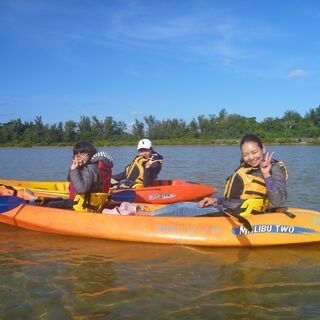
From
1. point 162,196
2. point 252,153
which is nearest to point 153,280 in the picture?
point 252,153

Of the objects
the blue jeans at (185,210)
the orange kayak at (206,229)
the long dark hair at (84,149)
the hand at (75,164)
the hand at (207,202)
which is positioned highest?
the long dark hair at (84,149)

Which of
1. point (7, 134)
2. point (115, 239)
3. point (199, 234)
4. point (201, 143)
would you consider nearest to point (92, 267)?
point (115, 239)

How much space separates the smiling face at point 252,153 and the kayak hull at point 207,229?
2.30ft

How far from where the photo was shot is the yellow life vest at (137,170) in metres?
8.34

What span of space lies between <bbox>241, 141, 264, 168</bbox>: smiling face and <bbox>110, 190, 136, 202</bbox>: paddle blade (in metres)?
2.95

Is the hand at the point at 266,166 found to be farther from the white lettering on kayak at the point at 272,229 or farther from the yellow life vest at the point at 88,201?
the yellow life vest at the point at 88,201

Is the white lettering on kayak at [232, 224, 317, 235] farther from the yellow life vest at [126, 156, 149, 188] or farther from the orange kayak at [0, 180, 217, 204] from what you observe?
the yellow life vest at [126, 156, 149, 188]

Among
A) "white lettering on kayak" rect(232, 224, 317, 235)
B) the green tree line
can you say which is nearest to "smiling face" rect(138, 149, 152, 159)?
"white lettering on kayak" rect(232, 224, 317, 235)

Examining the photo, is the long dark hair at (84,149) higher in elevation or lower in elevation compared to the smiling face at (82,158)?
higher

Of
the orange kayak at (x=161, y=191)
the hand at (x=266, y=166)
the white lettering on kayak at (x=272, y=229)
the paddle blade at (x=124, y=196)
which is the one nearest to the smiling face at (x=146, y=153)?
the orange kayak at (x=161, y=191)

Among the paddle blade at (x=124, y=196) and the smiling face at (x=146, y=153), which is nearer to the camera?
the paddle blade at (x=124, y=196)

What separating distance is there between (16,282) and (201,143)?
55.5 m

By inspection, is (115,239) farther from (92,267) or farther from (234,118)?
(234,118)

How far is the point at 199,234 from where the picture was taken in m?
5.10
